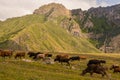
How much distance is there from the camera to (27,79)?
98.8 feet

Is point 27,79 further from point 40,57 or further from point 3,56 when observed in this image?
point 40,57

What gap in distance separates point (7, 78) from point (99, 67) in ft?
54.7

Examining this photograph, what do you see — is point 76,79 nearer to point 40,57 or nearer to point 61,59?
point 61,59

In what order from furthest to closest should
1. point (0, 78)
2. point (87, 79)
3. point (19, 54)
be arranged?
point (19, 54), point (87, 79), point (0, 78)

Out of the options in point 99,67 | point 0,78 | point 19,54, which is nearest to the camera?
point 0,78

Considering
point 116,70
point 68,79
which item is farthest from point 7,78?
point 116,70

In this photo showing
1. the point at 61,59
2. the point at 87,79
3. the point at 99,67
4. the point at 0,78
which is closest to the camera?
the point at 0,78

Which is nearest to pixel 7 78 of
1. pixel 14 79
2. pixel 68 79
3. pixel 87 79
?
pixel 14 79

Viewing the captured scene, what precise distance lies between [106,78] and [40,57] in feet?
123

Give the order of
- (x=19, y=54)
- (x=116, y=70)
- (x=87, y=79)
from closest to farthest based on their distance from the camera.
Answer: (x=87, y=79) → (x=116, y=70) → (x=19, y=54)

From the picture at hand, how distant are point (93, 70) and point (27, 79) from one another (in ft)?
49.6

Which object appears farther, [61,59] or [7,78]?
[61,59]

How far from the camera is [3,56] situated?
69875mm

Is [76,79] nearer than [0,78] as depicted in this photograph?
No
